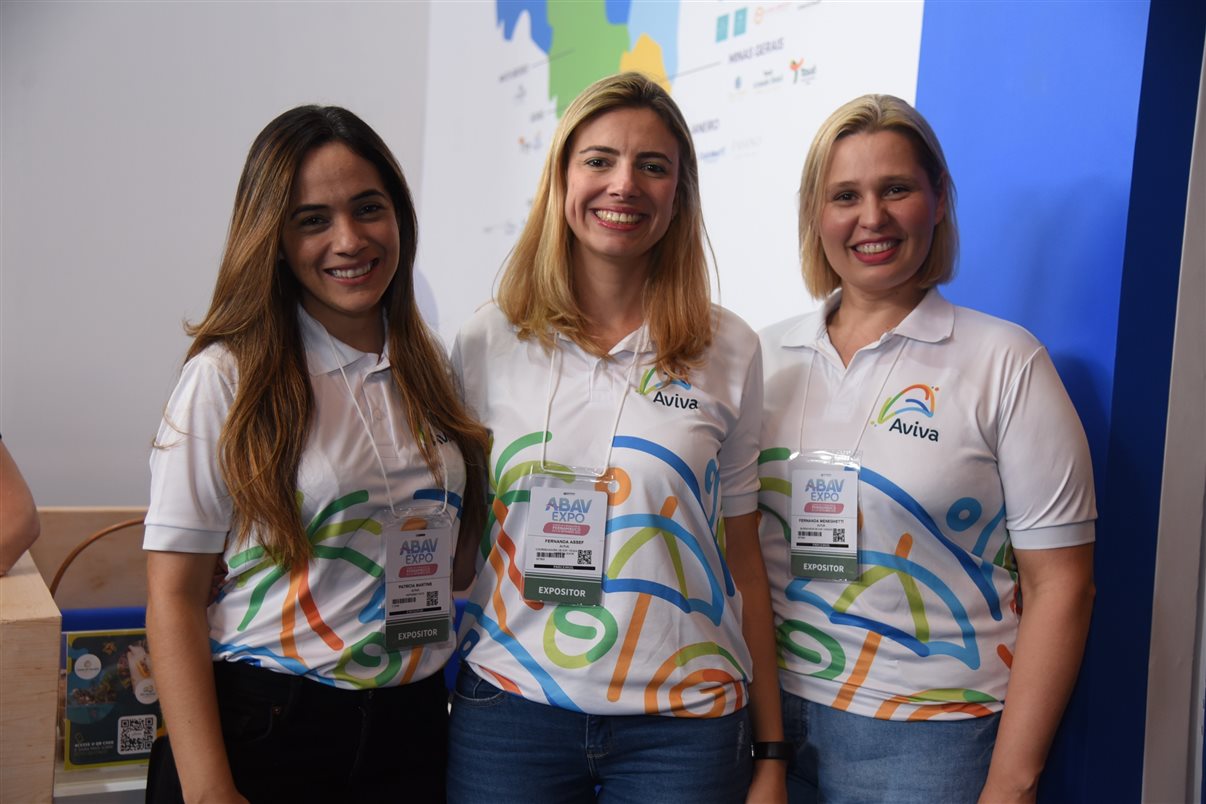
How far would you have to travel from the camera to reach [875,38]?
2.56 m

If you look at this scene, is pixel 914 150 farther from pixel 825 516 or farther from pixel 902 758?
pixel 902 758

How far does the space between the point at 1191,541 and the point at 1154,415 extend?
0.80 feet

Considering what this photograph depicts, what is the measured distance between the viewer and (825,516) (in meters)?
1.74

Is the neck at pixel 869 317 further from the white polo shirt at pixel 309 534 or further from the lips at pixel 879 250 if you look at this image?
the white polo shirt at pixel 309 534

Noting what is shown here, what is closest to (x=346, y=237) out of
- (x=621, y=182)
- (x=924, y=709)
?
(x=621, y=182)

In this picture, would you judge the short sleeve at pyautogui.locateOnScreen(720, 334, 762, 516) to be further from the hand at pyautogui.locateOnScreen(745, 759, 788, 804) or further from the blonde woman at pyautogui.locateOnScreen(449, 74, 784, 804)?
the hand at pyautogui.locateOnScreen(745, 759, 788, 804)

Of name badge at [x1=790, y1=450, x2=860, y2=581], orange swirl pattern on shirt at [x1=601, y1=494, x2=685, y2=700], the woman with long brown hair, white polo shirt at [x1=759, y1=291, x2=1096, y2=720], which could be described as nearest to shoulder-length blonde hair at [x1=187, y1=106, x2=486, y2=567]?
the woman with long brown hair

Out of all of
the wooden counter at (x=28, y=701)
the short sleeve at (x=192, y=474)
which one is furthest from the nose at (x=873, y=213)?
the wooden counter at (x=28, y=701)

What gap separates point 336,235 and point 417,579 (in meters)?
0.54

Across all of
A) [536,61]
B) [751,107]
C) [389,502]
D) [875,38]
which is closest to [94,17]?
[536,61]

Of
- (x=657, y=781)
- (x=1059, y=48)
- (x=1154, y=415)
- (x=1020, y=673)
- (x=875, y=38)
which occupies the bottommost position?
(x=657, y=781)

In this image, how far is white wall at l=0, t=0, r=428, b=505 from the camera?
13.6 feet

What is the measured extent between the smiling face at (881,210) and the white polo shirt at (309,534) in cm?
83

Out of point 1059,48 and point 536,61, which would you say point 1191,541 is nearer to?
point 1059,48
